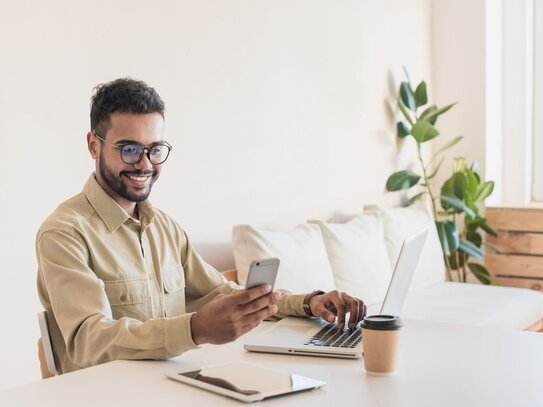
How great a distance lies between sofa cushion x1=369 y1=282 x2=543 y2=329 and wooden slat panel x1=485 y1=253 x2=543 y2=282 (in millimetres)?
460

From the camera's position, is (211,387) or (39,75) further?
(39,75)

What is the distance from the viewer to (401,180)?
14.8ft

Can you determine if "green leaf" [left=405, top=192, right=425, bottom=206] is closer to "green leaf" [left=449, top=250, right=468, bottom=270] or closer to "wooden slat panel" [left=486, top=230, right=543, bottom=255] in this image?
"green leaf" [left=449, top=250, right=468, bottom=270]

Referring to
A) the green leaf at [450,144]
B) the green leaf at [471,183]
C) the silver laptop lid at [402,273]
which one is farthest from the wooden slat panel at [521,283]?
the silver laptop lid at [402,273]

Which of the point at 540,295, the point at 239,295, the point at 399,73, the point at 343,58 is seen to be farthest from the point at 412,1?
the point at 239,295

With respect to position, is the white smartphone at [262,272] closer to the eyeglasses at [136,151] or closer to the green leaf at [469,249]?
the eyeglasses at [136,151]

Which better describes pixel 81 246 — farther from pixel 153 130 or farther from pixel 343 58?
pixel 343 58

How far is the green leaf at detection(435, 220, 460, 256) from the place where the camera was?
14.9ft

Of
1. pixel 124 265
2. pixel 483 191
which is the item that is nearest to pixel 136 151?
pixel 124 265

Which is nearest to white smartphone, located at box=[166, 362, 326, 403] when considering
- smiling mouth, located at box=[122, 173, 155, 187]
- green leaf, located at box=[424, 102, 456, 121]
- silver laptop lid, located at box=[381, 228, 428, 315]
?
silver laptop lid, located at box=[381, 228, 428, 315]

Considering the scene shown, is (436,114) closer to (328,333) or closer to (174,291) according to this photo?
(174,291)

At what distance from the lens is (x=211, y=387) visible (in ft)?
4.85

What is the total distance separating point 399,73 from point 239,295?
328cm

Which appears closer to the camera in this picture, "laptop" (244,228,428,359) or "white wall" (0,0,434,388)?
"laptop" (244,228,428,359)
